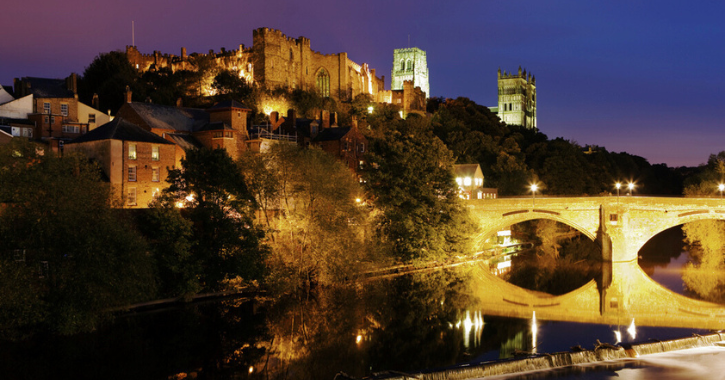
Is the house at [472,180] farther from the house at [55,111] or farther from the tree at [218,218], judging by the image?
the tree at [218,218]

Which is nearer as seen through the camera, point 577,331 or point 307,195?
point 577,331

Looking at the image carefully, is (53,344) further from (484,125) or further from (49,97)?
(484,125)

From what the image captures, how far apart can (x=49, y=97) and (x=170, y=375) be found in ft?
122

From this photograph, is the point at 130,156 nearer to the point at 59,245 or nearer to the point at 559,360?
the point at 59,245

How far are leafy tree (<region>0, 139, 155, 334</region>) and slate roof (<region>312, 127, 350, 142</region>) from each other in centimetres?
3064

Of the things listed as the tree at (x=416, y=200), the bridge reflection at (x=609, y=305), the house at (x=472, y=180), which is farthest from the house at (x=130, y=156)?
the house at (x=472, y=180)

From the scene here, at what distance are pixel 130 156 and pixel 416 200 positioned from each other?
1875 centimetres

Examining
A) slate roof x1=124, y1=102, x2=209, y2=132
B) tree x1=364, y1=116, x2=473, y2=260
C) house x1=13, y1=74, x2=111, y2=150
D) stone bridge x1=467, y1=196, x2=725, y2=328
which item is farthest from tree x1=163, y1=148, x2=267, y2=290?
house x1=13, y1=74, x2=111, y2=150

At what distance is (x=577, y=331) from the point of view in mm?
28250

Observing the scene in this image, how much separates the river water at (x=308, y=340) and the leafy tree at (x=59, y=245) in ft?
4.13

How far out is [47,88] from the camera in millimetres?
52750

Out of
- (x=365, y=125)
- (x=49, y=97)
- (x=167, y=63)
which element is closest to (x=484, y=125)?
(x=365, y=125)

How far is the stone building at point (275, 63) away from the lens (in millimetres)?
74188

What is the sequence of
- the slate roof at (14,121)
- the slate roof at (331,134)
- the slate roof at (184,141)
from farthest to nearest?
1. the slate roof at (331,134)
2. the slate roof at (14,121)
3. the slate roof at (184,141)
